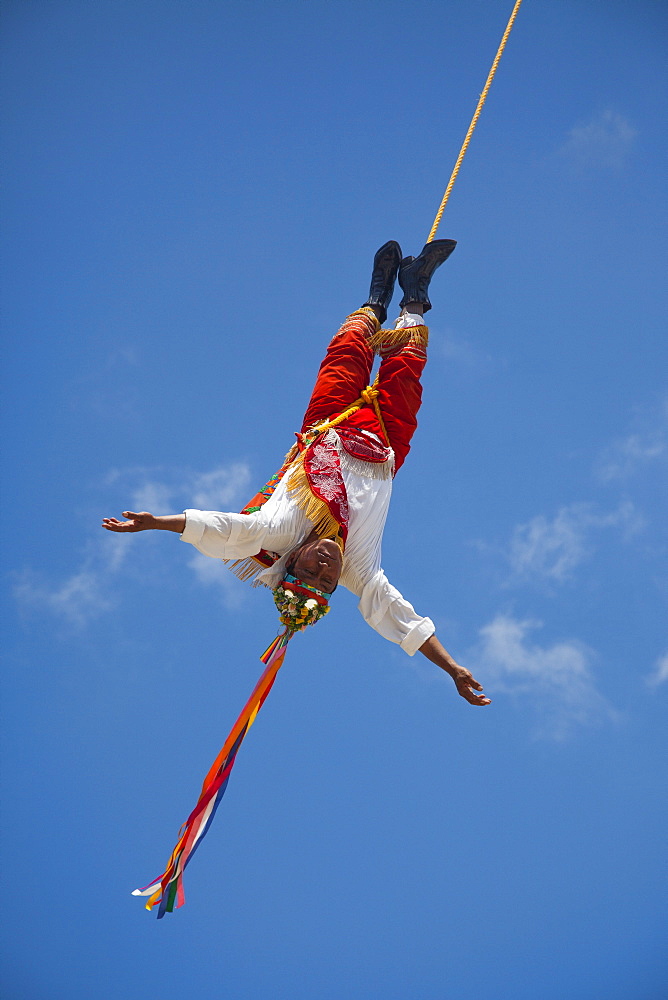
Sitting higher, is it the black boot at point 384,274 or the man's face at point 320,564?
the black boot at point 384,274

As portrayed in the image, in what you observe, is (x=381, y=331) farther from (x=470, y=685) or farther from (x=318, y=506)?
(x=470, y=685)

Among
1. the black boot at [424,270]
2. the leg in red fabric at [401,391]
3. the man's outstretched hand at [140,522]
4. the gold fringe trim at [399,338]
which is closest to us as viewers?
the man's outstretched hand at [140,522]

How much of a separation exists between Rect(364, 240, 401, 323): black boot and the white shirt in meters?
1.30

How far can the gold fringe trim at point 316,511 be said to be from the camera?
6207 mm

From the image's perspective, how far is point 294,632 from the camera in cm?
625

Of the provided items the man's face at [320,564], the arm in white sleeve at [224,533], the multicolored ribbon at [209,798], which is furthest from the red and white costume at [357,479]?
the multicolored ribbon at [209,798]

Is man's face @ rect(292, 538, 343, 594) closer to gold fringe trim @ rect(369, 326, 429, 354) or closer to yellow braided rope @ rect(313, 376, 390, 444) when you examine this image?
yellow braided rope @ rect(313, 376, 390, 444)

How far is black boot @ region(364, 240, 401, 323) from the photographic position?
7285mm

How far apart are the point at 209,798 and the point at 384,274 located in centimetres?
377

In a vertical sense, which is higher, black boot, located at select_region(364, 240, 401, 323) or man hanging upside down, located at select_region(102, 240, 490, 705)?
black boot, located at select_region(364, 240, 401, 323)

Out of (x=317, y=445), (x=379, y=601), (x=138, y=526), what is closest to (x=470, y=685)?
(x=379, y=601)

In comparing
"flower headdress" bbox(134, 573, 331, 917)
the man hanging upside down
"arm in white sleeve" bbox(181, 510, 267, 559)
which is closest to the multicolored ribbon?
"flower headdress" bbox(134, 573, 331, 917)

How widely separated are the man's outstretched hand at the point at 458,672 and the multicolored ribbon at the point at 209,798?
0.87 m

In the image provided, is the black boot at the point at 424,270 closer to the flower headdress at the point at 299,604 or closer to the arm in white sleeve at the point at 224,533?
the arm in white sleeve at the point at 224,533
